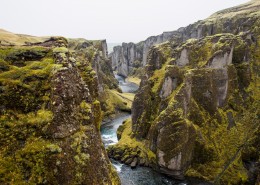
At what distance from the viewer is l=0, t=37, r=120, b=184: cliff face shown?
1058 inches

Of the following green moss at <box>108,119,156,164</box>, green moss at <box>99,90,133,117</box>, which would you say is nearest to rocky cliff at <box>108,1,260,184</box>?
green moss at <box>108,119,156,164</box>

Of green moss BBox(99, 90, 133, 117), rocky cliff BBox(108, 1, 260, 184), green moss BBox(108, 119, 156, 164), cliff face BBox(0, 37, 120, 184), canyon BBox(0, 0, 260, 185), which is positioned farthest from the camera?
green moss BBox(99, 90, 133, 117)

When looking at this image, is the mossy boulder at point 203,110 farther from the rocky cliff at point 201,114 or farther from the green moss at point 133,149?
the green moss at point 133,149

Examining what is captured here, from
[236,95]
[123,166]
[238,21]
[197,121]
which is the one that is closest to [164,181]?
[123,166]

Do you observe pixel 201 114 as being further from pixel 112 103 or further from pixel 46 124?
pixel 112 103

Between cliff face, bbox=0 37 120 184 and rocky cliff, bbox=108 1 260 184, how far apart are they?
3897 centimetres

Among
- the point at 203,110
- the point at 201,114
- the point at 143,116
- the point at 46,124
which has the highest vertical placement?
the point at 46,124

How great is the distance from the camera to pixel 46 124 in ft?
92.6

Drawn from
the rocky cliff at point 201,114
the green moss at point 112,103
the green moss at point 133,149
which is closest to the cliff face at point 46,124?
the rocky cliff at point 201,114

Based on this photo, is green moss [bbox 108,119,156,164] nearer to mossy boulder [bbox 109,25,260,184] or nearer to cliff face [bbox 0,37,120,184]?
mossy boulder [bbox 109,25,260,184]

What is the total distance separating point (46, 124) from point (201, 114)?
5342 centimetres

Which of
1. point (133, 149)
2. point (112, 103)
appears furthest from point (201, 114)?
point (112, 103)

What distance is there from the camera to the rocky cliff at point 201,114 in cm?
6588

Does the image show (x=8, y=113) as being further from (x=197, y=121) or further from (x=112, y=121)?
(x=112, y=121)
